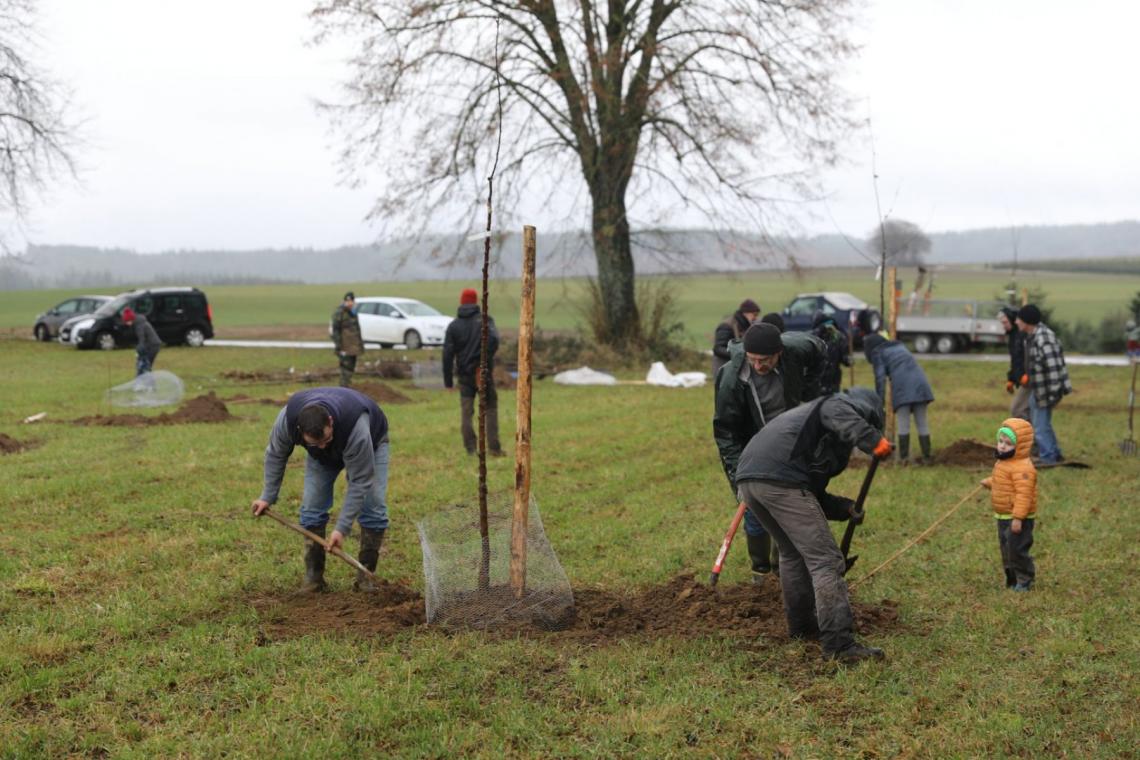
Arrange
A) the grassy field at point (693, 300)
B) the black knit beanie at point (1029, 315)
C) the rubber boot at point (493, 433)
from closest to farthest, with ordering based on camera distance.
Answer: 1. the black knit beanie at point (1029, 315)
2. the rubber boot at point (493, 433)
3. the grassy field at point (693, 300)

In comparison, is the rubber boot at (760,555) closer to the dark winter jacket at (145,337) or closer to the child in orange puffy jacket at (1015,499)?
the child in orange puffy jacket at (1015,499)

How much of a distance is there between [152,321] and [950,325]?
23.6 m

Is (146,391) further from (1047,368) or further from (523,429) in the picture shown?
(1047,368)

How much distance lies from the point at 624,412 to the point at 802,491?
37.6 ft

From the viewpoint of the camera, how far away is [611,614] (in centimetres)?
671

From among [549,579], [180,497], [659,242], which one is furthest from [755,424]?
[659,242]

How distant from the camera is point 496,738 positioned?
15.8ft

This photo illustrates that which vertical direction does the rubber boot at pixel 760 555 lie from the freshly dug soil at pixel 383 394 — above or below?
above

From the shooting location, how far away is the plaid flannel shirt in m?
11.7

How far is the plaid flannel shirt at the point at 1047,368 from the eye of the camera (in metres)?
11.7

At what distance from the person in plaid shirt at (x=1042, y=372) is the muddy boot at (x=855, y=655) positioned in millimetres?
6843

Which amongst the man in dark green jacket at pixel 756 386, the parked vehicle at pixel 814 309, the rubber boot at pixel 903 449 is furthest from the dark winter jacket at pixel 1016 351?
the parked vehicle at pixel 814 309

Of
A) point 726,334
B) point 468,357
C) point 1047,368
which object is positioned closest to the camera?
point 726,334

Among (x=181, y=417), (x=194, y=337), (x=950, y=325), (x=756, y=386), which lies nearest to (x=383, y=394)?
(x=181, y=417)
